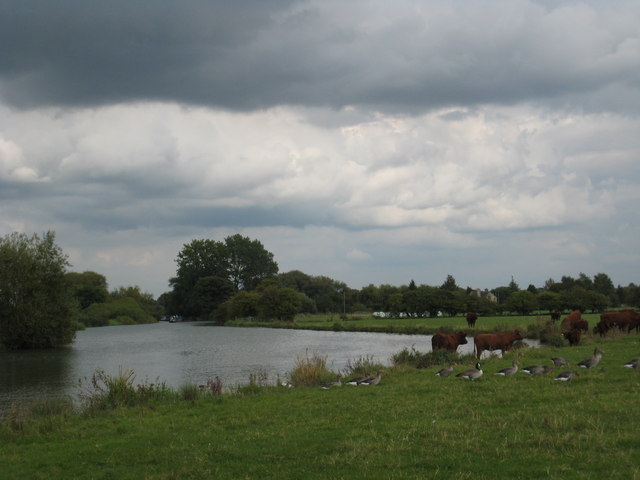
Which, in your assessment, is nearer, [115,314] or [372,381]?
[372,381]

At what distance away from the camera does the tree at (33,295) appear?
51.0m

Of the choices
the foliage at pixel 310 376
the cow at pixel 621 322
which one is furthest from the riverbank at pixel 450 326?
the foliage at pixel 310 376

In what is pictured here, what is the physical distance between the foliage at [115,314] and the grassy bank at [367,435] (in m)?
106

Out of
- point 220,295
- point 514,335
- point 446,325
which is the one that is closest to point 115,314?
point 220,295

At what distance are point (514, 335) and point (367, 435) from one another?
2082 centimetres

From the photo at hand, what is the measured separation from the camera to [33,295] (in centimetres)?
5156

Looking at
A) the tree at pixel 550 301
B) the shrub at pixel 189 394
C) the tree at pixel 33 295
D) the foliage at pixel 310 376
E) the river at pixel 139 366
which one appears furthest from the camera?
the tree at pixel 550 301

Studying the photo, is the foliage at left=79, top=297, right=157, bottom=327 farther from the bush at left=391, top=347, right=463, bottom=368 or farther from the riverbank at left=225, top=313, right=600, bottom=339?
the bush at left=391, top=347, right=463, bottom=368

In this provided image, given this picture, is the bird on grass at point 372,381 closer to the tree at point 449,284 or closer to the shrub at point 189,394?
the shrub at point 189,394

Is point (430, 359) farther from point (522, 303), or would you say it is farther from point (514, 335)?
point (522, 303)

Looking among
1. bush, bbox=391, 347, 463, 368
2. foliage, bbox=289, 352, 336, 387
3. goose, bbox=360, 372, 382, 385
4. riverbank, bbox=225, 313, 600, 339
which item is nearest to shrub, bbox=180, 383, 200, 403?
foliage, bbox=289, 352, 336, 387

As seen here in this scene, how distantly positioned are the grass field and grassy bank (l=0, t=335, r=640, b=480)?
0.10 feet

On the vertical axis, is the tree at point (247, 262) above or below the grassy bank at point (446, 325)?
above

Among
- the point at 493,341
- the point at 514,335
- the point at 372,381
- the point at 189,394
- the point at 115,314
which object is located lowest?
the point at 115,314
